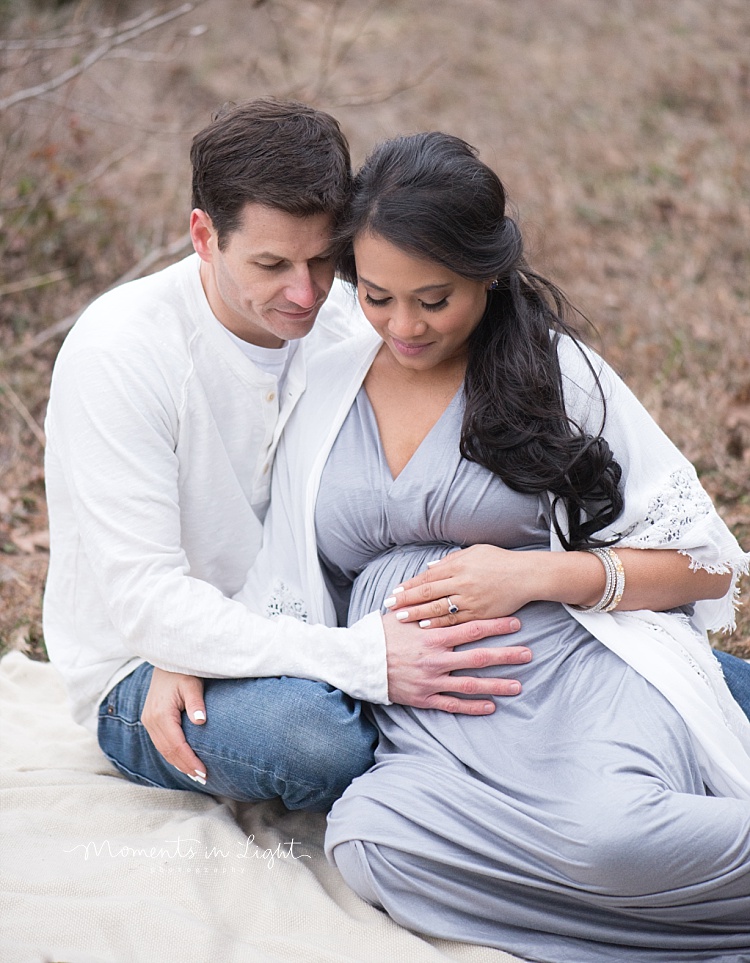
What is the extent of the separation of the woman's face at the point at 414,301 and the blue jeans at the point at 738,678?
1.24 meters

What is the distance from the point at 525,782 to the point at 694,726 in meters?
0.41

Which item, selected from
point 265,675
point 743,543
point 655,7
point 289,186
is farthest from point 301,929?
point 655,7

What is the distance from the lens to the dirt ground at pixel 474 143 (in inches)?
207

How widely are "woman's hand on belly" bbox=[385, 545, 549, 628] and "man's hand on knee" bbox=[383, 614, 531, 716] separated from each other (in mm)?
30

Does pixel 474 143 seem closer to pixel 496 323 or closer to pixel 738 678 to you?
pixel 496 323

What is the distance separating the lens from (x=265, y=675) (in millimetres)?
2773

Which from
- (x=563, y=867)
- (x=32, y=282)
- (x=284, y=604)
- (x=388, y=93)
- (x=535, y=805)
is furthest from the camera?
(x=388, y=93)

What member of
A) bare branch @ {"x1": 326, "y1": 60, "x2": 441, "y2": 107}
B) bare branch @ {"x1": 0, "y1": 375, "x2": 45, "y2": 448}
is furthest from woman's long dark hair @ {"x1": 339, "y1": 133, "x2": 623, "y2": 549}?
bare branch @ {"x1": 326, "y1": 60, "x2": 441, "y2": 107}

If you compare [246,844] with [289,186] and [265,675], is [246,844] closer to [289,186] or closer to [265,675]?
[265,675]

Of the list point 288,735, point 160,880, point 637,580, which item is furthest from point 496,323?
point 160,880

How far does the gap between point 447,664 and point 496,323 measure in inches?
35.0

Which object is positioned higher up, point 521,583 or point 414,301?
point 414,301

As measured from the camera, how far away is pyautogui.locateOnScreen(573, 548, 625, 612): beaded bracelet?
2.69 m

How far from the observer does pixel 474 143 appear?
7.99 m
